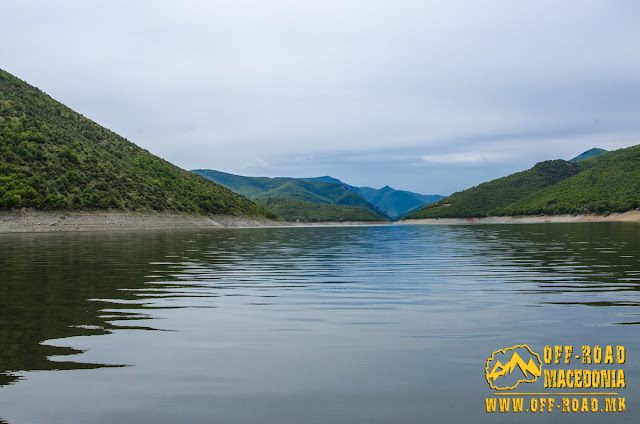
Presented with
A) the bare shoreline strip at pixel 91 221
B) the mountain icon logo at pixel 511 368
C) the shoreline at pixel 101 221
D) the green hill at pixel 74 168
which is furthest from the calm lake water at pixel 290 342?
the green hill at pixel 74 168

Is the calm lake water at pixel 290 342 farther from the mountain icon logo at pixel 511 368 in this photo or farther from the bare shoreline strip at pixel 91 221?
the bare shoreline strip at pixel 91 221

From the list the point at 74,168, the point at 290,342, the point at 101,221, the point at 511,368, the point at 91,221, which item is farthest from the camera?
the point at 74,168

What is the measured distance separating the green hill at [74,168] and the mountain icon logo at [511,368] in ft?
327

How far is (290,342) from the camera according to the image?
11016mm

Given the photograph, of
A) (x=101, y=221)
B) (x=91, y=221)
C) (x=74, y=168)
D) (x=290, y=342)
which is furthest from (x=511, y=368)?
(x=74, y=168)

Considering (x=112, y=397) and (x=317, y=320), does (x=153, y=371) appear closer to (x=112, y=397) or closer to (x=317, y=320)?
(x=112, y=397)

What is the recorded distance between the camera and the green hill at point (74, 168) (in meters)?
101

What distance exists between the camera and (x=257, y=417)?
697cm

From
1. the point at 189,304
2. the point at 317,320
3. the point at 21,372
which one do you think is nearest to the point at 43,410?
the point at 21,372

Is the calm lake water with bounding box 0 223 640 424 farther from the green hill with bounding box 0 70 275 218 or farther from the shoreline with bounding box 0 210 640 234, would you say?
the green hill with bounding box 0 70 275 218

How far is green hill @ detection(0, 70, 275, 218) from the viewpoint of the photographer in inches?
3984

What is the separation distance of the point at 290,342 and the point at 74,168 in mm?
123419

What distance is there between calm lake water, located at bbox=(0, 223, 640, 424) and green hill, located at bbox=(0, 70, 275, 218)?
89.5 m

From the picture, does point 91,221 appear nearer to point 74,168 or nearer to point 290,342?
point 74,168
